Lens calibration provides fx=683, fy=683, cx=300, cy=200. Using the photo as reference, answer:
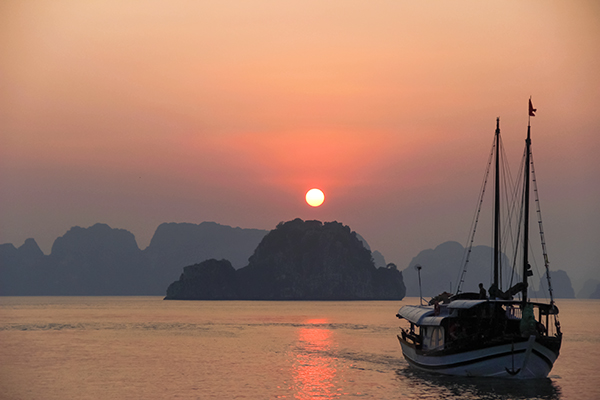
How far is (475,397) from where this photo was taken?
49219mm

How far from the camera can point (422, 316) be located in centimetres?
5888

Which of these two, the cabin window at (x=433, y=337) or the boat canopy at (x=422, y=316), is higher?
the boat canopy at (x=422, y=316)

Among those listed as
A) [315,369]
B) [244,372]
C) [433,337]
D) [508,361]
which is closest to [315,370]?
[315,369]

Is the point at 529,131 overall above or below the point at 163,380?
above

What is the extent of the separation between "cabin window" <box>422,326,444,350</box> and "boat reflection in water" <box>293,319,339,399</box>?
8.83m

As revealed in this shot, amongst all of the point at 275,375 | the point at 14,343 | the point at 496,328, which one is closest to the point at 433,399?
the point at 496,328

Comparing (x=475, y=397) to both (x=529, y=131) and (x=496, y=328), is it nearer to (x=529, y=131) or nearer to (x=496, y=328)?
(x=496, y=328)

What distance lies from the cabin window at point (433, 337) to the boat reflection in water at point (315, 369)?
8.83m

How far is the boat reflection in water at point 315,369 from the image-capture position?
178 ft

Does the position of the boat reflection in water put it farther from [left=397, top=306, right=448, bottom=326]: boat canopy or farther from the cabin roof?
the cabin roof

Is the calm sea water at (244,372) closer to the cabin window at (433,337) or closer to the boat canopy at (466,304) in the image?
the cabin window at (433,337)

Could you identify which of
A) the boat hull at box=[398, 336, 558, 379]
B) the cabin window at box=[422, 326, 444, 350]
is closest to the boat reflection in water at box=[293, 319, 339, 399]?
the cabin window at box=[422, 326, 444, 350]

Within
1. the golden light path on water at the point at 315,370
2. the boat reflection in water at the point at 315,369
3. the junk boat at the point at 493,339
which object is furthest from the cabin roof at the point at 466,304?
the boat reflection in water at the point at 315,369

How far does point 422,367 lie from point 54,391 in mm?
30797
